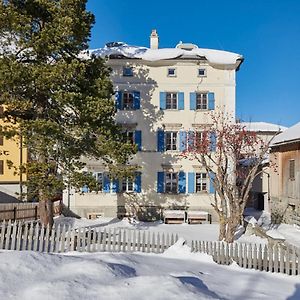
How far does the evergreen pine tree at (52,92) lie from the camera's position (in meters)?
14.6

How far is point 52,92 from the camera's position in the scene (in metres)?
15.3

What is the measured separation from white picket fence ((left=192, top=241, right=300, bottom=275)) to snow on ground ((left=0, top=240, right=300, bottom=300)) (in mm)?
397

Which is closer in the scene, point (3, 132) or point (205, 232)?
point (3, 132)

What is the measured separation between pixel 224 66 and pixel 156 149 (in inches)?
307

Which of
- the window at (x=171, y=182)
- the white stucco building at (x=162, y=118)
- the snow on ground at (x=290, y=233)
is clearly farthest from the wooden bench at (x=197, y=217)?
the snow on ground at (x=290, y=233)

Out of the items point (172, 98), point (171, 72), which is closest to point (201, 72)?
point (171, 72)

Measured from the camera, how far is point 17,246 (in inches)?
493

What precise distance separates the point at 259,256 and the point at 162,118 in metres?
15.9

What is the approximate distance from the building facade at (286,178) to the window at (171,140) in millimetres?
6863

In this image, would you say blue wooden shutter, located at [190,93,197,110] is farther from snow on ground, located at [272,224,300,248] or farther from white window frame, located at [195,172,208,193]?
snow on ground, located at [272,224,300,248]

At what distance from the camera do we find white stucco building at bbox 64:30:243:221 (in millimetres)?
25812

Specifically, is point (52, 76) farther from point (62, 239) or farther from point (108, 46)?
point (108, 46)

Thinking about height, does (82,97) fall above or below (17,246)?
above

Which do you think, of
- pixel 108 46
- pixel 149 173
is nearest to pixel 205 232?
pixel 149 173
